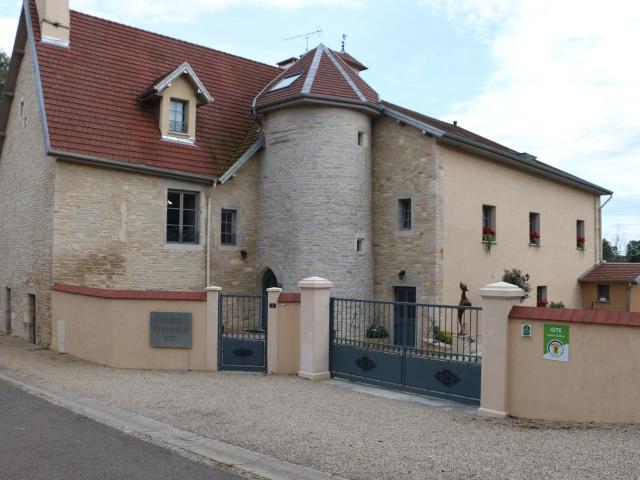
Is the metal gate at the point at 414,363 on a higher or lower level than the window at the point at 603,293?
lower

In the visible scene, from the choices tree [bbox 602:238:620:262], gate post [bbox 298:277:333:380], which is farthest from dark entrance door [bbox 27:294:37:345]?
tree [bbox 602:238:620:262]

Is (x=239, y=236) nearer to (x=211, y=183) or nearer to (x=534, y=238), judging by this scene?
(x=211, y=183)

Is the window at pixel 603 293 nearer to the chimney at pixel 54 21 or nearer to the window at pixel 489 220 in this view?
the window at pixel 489 220

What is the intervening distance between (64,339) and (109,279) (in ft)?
8.03

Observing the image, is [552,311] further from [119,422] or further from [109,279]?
[109,279]

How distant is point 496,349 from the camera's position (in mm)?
8859

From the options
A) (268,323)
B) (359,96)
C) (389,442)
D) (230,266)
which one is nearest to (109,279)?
(230,266)

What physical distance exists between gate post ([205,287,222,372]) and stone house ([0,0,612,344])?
5.71 m

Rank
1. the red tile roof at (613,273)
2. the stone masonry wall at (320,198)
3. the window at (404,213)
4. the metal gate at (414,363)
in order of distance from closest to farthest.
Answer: the metal gate at (414,363) < the stone masonry wall at (320,198) < the window at (404,213) < the red tile roof at (613,273)

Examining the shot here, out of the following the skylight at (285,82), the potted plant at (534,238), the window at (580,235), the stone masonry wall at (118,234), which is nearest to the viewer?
the stone masonry wall at (118,234)

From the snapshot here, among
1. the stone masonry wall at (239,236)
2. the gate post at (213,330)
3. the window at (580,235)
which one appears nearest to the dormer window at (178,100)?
the stone masonry wall at (239,236)

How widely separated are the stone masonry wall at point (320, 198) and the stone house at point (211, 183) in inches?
1.8

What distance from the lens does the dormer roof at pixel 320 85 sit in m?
18.3

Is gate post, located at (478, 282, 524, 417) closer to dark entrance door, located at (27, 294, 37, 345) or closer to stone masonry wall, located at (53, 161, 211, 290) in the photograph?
stone masonry wall, located at (53, 161, 211, 290)
